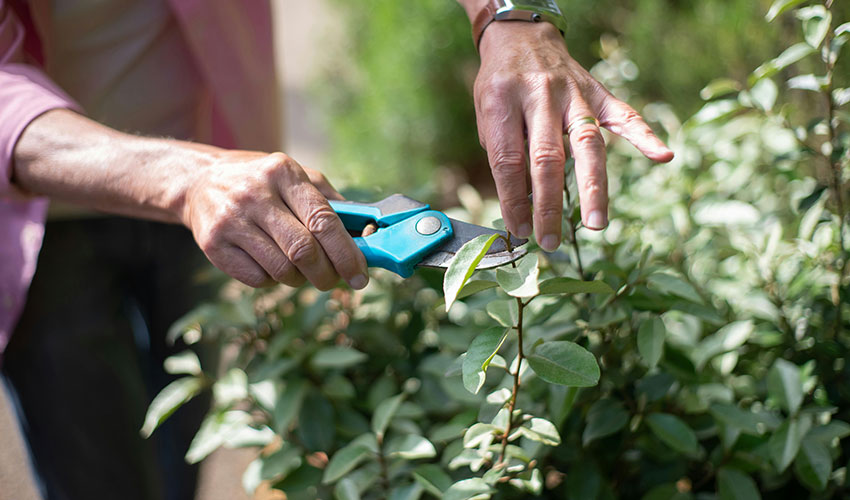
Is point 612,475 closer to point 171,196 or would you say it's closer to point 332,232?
point 332,232

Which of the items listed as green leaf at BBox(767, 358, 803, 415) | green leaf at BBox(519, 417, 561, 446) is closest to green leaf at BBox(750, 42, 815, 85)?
green leaf at BBox(767, 358, 803, 415)

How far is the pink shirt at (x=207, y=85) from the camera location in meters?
1.17

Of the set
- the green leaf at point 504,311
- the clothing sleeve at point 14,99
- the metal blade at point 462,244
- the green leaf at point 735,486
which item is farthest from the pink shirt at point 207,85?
the green leaf at point 735,486

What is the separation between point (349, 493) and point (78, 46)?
109cm

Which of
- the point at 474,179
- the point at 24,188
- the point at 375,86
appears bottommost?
the point at 474,179

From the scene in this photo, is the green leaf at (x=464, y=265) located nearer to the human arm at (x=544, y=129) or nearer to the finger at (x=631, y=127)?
the human arm at (x=544, y=129)

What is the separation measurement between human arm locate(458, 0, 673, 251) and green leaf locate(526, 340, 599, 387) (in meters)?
0.15

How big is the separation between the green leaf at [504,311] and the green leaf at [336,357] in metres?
0.38

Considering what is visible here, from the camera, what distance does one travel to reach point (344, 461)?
3.86 ft

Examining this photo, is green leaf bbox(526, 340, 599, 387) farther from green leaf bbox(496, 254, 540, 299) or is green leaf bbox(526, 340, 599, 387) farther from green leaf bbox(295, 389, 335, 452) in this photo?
green leaf bbox(295, 389, 335, 452)

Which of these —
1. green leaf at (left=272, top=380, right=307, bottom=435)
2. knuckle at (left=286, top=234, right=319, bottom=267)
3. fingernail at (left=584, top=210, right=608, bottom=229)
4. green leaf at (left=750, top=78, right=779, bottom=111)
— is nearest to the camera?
fingernail at (left=584, top=210, right=608, bottom=229)

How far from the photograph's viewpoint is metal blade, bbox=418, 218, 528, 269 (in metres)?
0.99

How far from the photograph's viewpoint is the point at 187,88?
166cm

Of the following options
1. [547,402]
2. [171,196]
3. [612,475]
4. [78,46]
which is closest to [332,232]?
[171,196]
